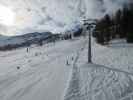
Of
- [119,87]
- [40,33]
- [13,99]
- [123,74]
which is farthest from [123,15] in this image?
[40,33]

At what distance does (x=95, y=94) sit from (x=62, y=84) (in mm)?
2016

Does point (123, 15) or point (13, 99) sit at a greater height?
point (123, 15)

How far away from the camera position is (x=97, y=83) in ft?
24.9

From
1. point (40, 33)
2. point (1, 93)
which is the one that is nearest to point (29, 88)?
point (1, 93)

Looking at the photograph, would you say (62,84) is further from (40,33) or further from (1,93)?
(40,33)

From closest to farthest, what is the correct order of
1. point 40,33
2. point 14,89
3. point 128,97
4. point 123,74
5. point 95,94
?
point 128,97, point 95,94, point 14,89, point 123,74, point 40,33

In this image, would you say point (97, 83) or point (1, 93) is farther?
point (97, 83)

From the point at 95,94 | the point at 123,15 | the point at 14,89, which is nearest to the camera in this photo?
the point at 95,94

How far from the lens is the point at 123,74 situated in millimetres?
8828

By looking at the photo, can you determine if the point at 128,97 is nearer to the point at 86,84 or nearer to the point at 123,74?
the point at 86,84

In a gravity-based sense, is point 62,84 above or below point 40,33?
below

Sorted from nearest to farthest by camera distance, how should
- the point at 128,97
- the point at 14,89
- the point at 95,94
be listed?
1. the point at 128,97
2. the point at 95,94
3. the point at 14,89

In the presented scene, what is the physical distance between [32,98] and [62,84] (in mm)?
1950

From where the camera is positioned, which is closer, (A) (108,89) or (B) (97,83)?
(A) (108,89)
